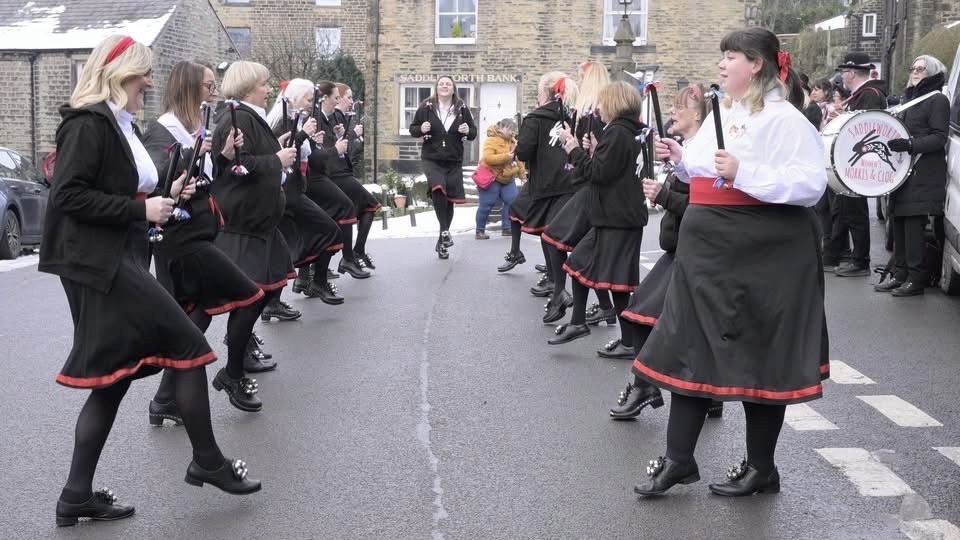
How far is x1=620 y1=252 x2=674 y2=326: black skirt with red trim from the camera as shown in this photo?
7047mm

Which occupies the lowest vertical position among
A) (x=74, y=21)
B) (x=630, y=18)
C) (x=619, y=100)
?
(x=619, y=100)

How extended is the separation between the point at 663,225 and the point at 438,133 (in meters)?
8.84

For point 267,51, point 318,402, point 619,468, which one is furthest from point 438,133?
point 267,51

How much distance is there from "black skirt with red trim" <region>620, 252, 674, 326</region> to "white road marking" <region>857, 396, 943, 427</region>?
146 centimetres

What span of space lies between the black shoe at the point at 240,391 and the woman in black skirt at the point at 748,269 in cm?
272

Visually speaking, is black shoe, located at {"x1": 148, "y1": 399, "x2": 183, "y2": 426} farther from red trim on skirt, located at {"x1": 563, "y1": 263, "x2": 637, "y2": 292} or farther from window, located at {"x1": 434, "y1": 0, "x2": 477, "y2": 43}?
window, located at {"x1": 434, "y1": 0, "x2": 477, "y2": 43}

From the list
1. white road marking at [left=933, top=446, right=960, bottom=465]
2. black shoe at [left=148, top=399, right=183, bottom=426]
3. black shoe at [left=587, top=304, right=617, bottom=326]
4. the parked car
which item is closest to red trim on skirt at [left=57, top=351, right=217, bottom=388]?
black shoe at [left=148, top=399, right=183, bottom=426]

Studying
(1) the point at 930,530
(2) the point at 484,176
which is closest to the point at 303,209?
(1) the point at 930,530

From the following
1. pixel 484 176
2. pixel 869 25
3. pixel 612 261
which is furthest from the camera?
pixel 869 25

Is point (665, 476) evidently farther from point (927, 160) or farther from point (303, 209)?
point (927, 160)

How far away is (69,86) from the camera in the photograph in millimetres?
38250

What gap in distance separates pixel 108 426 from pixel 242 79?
3130 mm

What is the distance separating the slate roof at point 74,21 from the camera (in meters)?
38.1

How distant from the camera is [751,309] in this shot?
215 inches
